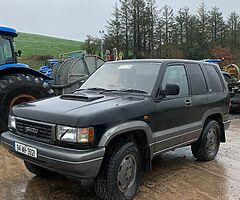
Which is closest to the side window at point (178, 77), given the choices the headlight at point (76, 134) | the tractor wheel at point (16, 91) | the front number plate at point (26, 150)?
the headlight at point (76, 134)

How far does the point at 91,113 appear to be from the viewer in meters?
3.97

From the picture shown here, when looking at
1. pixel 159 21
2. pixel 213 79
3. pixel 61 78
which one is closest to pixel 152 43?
pixel 159 21

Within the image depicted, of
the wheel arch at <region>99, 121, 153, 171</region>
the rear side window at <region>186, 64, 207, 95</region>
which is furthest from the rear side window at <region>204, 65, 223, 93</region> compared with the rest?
the wheel arch at <region>99, 121, 153, 171</region>

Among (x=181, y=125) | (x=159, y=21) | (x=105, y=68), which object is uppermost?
(x=159, y=21)

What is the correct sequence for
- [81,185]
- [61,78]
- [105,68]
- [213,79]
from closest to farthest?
[81,185] < [105,68] < [213,79] < [61,78]

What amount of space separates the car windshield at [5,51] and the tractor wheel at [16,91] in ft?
2.44

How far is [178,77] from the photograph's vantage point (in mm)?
5660

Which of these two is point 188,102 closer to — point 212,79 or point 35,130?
point 212,79

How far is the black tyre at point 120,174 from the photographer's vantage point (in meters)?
4.11

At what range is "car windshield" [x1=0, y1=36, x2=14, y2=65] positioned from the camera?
8172 mm

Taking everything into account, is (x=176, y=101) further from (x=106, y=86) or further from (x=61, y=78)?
(x=61, y=78)

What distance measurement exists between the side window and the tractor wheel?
3.58 m

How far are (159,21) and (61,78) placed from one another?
33.7m

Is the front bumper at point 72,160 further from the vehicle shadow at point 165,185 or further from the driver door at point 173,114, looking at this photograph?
the driver door at point 173,114
